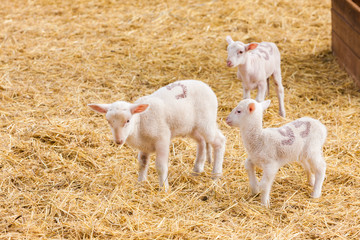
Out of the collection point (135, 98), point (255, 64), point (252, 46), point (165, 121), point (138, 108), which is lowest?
point (135, 98)

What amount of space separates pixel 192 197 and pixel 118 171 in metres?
0.84

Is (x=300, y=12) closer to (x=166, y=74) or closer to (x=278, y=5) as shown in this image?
(x=278, y=5)

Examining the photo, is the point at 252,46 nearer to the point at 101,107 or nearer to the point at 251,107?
the point at 251,107

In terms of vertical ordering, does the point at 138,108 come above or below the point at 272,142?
above

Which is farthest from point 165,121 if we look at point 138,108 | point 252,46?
point 252,46

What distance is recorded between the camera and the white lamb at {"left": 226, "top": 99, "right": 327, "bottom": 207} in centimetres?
384

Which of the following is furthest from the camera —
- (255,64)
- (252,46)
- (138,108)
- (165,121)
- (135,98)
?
(135,98)

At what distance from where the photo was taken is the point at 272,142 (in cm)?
385

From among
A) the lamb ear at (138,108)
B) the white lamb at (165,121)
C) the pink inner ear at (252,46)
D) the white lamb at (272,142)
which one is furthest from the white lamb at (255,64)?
the lamb ear at (138,108)

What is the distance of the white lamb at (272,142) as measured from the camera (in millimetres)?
3842

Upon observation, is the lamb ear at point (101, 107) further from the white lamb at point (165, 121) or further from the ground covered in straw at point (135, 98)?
the ground covered in straw at point (135, 98)

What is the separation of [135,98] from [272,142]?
290 cm

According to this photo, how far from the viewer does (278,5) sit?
9.86 meters

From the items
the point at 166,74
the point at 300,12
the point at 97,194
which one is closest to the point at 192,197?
the point at 97,194
